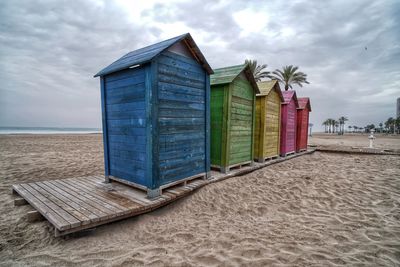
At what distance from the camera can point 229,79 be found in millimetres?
6059

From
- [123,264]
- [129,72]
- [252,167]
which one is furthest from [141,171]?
[252,167]

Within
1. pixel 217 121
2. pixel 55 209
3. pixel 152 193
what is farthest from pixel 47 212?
pixel 217 121

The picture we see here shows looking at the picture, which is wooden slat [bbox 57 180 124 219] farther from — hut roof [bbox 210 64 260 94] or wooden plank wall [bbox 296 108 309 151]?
wooden plank wall [bbox 296 108 309 151]

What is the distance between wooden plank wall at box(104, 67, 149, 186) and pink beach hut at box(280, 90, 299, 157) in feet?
26.2

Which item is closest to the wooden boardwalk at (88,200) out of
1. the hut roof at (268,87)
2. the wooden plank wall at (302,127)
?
the hut roof at (268,87)

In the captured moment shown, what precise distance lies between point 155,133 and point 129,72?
162 centimetres

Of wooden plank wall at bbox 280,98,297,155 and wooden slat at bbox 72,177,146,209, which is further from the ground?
wooden plank wall at bbox 280,98,297,155

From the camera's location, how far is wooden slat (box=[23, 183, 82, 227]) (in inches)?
125

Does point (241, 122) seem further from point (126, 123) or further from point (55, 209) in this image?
point (55, 209)

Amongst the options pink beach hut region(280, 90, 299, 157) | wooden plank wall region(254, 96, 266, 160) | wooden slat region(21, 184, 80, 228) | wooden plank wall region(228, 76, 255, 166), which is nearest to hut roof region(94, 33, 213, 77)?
wooden plank wall region(228, 76, 255, 166)

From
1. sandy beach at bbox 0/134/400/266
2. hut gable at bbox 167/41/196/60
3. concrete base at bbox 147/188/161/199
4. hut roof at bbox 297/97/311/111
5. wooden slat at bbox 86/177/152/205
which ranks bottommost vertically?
sandy beach at bbox 0/134/400/266

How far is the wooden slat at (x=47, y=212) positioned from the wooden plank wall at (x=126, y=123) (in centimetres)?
155

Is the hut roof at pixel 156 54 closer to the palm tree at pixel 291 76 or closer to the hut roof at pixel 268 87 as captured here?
the hut roof at pixel 268 87

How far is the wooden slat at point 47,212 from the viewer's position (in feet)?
9.86
